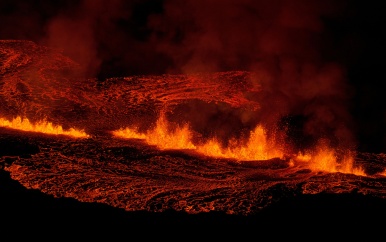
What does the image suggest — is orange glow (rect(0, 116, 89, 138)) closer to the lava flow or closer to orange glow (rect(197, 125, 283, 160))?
the lava flow

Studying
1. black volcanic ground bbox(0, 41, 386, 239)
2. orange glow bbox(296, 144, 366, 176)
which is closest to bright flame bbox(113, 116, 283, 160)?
black volcanic ground bbox(0, 41, 386, 239)

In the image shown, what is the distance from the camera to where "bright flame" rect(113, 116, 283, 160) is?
5.86 meters

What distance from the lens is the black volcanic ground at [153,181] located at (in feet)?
11.8

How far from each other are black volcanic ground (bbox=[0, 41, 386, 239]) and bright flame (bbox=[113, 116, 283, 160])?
236mm

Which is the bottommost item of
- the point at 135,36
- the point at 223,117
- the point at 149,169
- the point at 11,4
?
→ the point at 149,169

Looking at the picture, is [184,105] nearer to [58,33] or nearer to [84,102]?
[84,102]

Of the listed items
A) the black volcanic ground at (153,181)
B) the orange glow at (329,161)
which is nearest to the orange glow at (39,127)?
the black volcanic ground at (153,181)

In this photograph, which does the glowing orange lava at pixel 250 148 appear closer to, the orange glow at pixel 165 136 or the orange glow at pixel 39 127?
the orange glow at pixel 165 136

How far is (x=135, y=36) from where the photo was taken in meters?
10.2

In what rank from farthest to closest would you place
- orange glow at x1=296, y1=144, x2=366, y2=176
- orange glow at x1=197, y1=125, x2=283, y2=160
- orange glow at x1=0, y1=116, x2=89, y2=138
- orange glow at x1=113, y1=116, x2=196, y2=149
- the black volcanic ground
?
1. orange glow at x1=0, y1=116, x2=89, y2=138
2. orange glow at x1=113, y1=116, x2=196, y2=149
3. orange glow at x1=197, y1=125, x2=283, y2=160
4. orange glow at x1=296, y1=144, x2=366, y2=176
5. the black volcanic ground

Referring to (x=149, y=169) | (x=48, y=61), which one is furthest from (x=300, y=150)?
(x=48, y=61)

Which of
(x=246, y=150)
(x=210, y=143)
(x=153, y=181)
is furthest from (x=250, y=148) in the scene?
(x=153, y=181)

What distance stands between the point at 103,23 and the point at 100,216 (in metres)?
7.85

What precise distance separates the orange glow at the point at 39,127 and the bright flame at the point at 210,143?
0.64 meters
